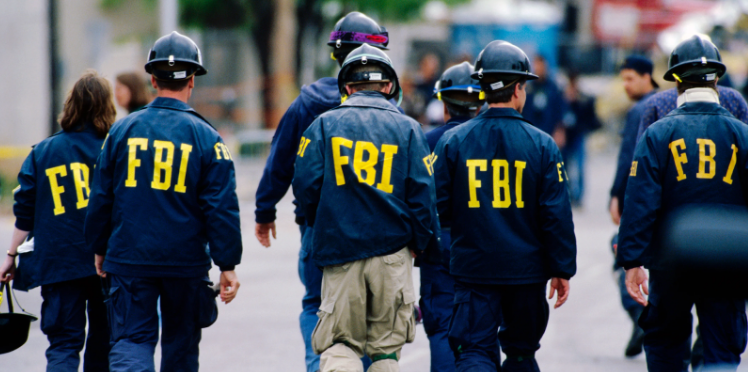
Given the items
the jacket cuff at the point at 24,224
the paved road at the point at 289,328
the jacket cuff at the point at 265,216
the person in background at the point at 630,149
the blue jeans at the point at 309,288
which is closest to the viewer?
the jacket cuff at the point at 24,224

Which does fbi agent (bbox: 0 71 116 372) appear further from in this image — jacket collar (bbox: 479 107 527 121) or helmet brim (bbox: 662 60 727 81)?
helmet brim (bbox: 662 60 727 81)

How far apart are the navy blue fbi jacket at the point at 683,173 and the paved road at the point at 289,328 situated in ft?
5.77

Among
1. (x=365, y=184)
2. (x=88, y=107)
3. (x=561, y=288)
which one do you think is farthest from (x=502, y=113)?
(x=88, y=107)

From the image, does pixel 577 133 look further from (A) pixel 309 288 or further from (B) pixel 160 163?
(B) pixel 160 163

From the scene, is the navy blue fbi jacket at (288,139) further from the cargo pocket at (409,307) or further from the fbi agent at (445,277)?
the cargo pocket at (409,307)

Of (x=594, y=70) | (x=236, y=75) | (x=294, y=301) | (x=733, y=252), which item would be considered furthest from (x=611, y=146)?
(x=733, y=252)

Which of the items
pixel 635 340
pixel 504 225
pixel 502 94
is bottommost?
pixel 635 340

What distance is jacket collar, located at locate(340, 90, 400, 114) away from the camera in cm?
446

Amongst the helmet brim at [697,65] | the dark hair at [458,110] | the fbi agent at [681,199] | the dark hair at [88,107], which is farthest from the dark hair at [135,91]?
the helmet brim at [697,65]

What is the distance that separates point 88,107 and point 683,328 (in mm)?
3463

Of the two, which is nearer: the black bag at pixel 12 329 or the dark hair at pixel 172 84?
the dark hair at pixel 172 84

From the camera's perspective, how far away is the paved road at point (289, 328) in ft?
20.3

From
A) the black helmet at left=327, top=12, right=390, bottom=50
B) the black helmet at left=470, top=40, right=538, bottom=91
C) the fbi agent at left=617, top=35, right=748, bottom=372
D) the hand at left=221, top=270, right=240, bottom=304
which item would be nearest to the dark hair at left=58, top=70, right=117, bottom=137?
the hand at left=221, top=270, right=240, bottom=304

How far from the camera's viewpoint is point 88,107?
500cm
